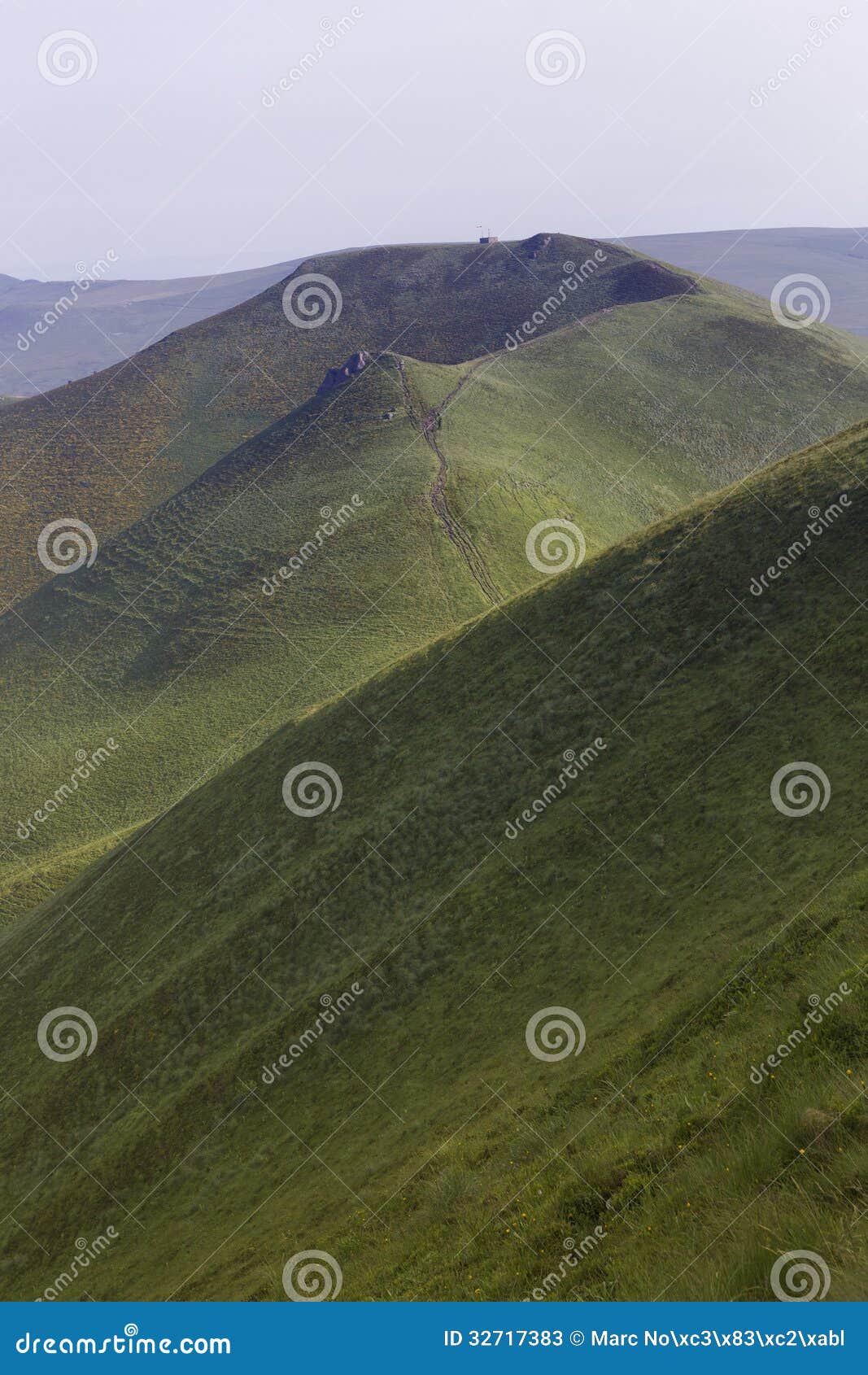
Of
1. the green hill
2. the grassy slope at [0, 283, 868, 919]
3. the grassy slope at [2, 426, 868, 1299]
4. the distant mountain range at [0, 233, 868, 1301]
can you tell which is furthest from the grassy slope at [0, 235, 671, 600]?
the grassy slope at [2, 426, 868, 1299]

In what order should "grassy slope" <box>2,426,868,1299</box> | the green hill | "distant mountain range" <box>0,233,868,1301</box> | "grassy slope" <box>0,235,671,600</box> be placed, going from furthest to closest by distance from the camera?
"grassy slope" <box>0,235,671,600</box>, the green hill, "distant mountain range" <box>0,233,868,1301</box>, "grassy slope" <box>2,426,868,1299</box>

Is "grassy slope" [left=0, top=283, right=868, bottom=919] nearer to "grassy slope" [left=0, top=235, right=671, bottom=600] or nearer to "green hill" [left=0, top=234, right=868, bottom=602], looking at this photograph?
"green hill" [left=0, top=234, right=868, bottom=602]

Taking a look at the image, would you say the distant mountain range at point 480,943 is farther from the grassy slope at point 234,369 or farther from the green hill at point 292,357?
the grassy slope at point 234,369

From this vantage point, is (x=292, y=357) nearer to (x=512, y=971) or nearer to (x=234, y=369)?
(x=234, y=369)

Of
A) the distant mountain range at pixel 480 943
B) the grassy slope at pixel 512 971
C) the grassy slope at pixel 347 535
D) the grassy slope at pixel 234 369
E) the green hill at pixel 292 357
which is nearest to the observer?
the grassy slope at pixel 512 971

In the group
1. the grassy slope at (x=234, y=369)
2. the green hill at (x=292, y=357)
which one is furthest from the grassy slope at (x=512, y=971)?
the grassy slope at (x=234, y=369)

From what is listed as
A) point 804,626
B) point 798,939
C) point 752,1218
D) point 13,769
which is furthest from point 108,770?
point 752,1218

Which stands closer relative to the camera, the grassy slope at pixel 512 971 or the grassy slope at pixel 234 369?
the grassy slope at pixel 512 971
